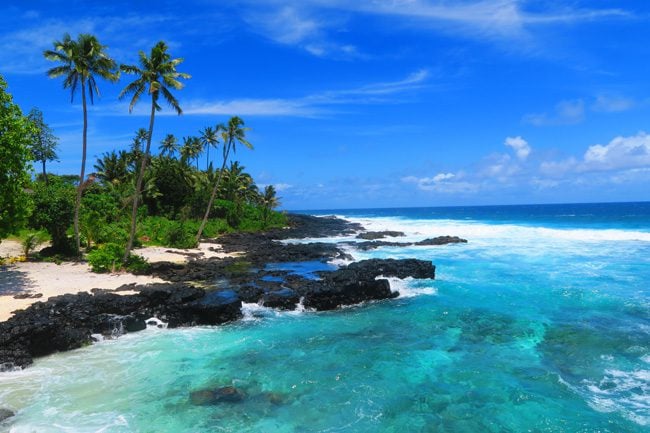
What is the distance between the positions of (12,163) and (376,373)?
58.4ft

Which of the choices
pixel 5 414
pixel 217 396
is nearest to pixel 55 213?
pixel 5 414

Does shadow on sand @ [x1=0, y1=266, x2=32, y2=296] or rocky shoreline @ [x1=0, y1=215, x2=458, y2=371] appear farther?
shadow on sand @ [x1=0, y1=266, x2=32, y2=296]

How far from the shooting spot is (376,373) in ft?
42.5

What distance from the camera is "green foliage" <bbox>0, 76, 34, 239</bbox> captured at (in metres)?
18.4

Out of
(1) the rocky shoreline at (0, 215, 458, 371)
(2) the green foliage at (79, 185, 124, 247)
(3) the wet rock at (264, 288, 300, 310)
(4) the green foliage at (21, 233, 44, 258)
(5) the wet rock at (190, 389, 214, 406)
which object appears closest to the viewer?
(5) the wet rock at (190, 389, 214, 406)

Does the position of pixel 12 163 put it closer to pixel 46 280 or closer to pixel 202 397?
pixel 46 280

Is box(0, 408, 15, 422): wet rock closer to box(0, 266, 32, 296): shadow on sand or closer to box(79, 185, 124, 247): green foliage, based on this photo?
box(0, 266, 32, 296): shadow on sand

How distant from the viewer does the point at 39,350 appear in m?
14.2

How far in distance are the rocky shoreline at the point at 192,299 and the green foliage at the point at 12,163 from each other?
17.2 feet

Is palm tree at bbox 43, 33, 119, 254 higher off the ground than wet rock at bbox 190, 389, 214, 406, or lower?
higher

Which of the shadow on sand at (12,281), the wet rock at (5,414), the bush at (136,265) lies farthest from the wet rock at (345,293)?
the shadow on sand at (12,281)

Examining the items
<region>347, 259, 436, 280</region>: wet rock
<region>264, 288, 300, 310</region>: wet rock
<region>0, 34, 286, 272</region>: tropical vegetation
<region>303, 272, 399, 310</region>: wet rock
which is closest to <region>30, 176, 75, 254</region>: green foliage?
<region>0, 34, 286, 272</region>: tropical vegetation

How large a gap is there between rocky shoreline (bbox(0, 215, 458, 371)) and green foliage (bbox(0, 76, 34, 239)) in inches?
207

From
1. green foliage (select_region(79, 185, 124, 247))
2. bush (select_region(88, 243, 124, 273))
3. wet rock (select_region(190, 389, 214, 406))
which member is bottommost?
wet rock (select_region(190, 389, 214, 406))
